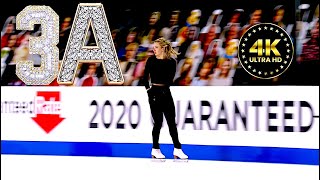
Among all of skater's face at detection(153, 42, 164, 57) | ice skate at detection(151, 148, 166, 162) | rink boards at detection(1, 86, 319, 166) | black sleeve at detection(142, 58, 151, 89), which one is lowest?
ice skate at detection(151, 148, 166, 162)

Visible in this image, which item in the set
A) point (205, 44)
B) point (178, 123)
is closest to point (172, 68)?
point (205, 44)

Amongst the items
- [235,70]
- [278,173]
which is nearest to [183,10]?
[235,70]

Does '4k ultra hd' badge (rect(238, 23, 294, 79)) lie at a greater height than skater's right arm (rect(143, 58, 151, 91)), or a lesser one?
greater

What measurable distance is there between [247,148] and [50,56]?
1.75m

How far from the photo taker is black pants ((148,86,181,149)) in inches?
175

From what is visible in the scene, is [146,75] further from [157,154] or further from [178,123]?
[157,154]

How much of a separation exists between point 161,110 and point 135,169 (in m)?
0.51

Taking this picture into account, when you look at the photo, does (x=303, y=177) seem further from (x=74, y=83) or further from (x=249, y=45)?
(x=74, y=83)

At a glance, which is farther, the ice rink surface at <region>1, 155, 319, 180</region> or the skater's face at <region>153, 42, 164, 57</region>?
the skater's face at <region>153, 42, 164, 57</region>

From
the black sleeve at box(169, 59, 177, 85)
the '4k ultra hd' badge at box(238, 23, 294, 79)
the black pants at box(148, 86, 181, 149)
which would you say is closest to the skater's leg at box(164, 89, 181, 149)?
the black pants at box(148, 86, 181, 149)

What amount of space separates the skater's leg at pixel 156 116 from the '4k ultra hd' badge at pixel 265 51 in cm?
73

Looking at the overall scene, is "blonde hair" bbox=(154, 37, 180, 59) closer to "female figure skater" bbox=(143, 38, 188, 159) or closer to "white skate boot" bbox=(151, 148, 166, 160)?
"female figure skater" bbox=(143, 38, 188, 159)

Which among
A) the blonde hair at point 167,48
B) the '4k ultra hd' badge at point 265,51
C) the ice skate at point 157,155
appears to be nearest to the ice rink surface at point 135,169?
Result: the ice skate at point 157,155

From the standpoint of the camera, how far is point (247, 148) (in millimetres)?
4281
